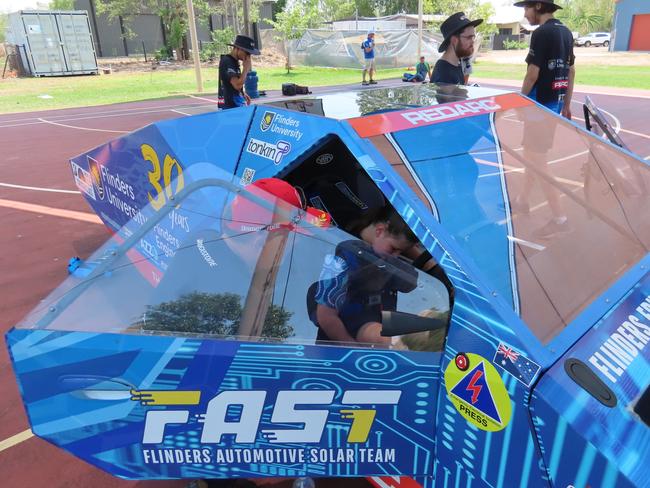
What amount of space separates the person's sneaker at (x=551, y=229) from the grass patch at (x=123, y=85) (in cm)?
1625

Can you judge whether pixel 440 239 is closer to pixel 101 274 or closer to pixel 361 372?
pixel 361 372

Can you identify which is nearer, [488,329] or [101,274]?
[488,329]

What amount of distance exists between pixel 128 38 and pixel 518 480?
4153cm

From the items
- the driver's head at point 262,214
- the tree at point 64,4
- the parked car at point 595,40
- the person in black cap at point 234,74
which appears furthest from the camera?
the parked car at point 595,40

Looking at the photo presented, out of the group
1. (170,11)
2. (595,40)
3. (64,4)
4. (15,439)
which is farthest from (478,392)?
(595,40)

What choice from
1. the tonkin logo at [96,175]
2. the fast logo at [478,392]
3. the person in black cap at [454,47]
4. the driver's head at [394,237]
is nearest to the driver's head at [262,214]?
the driver's head at [394,237]

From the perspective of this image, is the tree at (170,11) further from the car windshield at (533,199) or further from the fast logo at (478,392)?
the fast logo at (478,392)

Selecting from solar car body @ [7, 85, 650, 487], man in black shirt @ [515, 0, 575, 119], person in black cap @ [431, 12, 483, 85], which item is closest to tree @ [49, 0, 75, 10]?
person in black cap @ [431, 12, 483, 85]

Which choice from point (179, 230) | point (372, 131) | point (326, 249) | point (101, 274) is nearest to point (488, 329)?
point (326, 249)

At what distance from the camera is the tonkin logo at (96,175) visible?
353 cm

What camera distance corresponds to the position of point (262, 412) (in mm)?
1521

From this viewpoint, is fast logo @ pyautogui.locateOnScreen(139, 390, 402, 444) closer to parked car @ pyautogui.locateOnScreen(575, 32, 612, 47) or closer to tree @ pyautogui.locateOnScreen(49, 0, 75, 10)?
tree @ pyautogui.locateOnScreen(49, 0, 75, 10)

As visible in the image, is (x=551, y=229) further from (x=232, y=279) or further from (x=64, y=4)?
(x=64, y=4)

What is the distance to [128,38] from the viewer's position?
36625 millimetres
